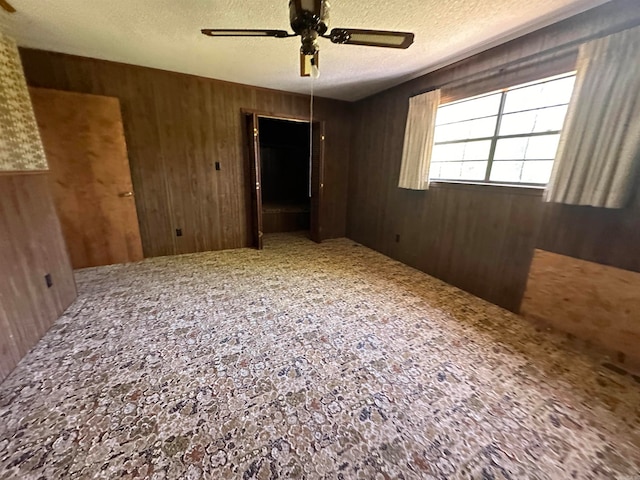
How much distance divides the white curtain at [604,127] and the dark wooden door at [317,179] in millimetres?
3030

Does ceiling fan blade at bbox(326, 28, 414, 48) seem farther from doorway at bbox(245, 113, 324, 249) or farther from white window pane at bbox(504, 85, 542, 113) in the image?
doorway at bbox(245, 113, 324, 249)

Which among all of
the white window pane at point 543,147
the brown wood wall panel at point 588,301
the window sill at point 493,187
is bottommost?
the brown wood wall panel at point 588,301

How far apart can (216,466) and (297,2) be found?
2.31 metres

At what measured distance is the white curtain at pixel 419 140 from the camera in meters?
3.05

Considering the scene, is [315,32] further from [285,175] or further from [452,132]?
[285,175]

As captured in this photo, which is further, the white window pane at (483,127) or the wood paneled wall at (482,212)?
the white window pane at (483,127)

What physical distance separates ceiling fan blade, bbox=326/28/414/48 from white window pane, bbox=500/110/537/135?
1424mm

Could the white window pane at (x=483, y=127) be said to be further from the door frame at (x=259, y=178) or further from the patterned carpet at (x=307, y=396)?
the door frame at (x=259, y=178)

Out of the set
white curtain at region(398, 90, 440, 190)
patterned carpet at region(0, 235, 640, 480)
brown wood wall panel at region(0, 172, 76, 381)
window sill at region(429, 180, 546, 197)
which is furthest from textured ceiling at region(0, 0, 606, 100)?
patterned carpet at region(0, 235, 640, 480)

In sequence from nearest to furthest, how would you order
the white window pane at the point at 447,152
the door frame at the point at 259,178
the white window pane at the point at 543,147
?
the white window pane at the point at 543,147 < the white window pane at the point at 447,152 < the door frame at the point at 259,178

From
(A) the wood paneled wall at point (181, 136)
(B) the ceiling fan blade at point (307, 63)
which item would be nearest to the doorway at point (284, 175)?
(A) the wood paneled wall at point (181, 136)

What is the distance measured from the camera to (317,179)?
4426 millimetres

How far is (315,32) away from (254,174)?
8.33ft

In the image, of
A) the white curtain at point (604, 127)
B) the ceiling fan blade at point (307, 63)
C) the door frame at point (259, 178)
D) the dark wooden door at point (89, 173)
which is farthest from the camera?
the door frame at point (259, 178)
